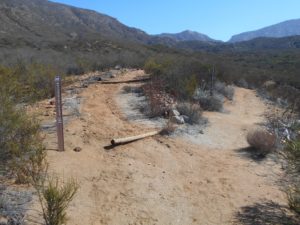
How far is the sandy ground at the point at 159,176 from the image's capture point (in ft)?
21.2

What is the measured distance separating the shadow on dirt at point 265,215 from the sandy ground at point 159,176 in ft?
0.20

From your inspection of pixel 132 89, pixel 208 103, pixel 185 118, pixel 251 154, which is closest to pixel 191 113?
pixel 185 118

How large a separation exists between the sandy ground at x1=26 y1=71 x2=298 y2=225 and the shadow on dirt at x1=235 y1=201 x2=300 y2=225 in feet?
0.20

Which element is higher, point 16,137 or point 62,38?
point 16,137

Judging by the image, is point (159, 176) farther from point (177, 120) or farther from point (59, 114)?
point (177, 120)

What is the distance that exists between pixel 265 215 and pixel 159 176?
204cm

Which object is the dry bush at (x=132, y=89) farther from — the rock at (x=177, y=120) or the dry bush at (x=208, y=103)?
the rock at (x=177, y=120)

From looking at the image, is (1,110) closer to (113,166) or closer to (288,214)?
(113,166)

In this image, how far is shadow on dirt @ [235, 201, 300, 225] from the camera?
21.2 ft

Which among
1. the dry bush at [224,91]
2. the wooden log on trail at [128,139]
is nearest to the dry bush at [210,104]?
the dry bush at [224,91]

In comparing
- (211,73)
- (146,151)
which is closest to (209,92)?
(211,73)

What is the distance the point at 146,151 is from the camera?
9.30 m

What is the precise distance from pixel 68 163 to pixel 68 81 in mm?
11648

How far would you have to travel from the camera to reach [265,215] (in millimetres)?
6723
